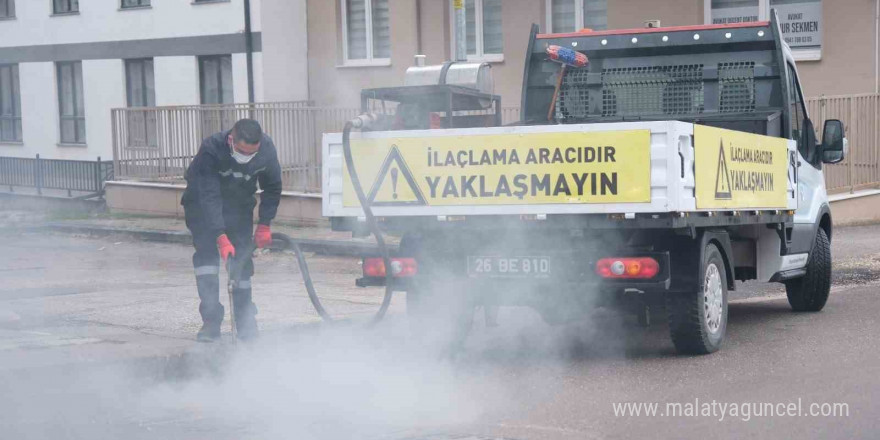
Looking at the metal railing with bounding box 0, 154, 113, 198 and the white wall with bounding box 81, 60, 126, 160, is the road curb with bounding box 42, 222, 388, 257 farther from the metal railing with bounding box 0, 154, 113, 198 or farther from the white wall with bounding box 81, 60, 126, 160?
the white wall with bounding box 81, 60, 126, 160

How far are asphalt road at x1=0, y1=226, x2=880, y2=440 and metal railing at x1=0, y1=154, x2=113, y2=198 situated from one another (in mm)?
15366

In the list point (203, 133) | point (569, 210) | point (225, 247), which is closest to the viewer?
point (569, 210)

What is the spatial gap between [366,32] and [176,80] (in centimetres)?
562

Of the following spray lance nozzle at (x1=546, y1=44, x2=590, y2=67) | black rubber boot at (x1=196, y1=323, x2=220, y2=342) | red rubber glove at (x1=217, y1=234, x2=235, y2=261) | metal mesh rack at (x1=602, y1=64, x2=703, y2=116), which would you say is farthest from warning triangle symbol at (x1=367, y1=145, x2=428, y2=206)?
metal mesh rack at (x1=602, y1=64, x2=703, y2=116)

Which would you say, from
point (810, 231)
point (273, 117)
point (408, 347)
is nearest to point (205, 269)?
point (408, 347)

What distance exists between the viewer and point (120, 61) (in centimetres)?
2862

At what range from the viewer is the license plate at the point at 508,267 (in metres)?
7.59

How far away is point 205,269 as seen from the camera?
8336 mm

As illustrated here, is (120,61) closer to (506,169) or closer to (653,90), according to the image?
(653,90)

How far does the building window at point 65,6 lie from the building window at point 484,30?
38.5 ft

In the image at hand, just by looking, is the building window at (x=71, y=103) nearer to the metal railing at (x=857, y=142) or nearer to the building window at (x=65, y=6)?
the building window at (x=65, y=6)

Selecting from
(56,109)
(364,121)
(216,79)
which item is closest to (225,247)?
(364,121)

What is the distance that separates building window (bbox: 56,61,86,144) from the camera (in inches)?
1194

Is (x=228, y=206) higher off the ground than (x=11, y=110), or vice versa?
(x=11, y=110)
